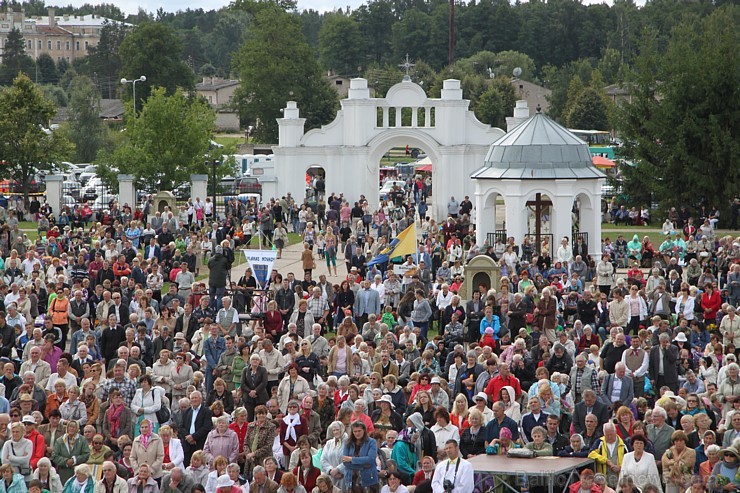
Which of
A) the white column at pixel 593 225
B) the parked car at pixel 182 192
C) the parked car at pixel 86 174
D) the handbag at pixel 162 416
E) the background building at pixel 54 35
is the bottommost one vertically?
the handbag at pixel 162 416

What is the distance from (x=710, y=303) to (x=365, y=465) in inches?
459

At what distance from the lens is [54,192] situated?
158 feet

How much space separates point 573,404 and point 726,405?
188 centimetres

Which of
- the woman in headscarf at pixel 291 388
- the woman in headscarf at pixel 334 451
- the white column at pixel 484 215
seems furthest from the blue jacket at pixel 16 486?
the white column at pixel 484 215

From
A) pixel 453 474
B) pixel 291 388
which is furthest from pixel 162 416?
pixel 453 474

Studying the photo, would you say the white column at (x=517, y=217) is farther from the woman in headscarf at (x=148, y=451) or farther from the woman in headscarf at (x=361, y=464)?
the woman in headscarf at (x=361, y=464)

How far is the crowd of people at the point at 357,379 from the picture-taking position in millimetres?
15633

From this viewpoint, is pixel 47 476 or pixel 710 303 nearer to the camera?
pixel 47 476

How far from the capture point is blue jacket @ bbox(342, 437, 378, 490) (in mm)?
15500

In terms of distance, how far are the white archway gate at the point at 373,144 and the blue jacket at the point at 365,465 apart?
33351 mm

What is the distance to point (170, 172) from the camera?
5138 cm

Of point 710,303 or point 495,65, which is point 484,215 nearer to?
point 710,303

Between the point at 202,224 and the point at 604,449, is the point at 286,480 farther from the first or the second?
the point at 202,224

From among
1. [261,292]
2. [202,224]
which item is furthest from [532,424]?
[202,224]
